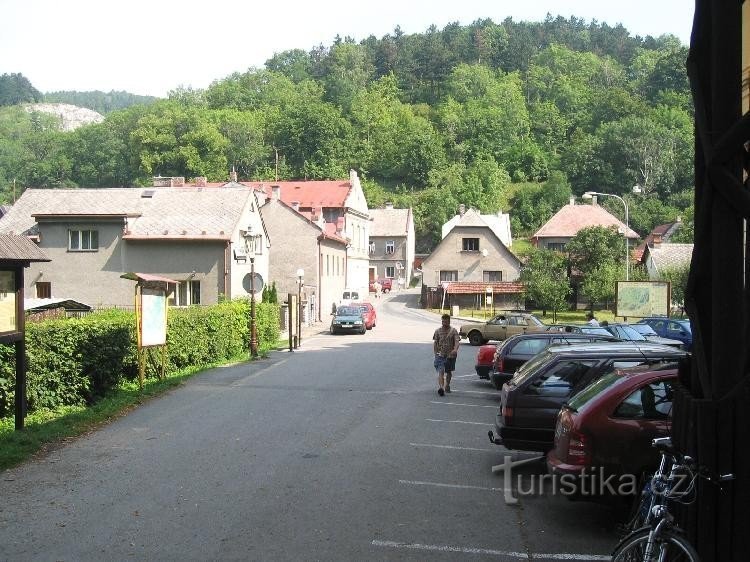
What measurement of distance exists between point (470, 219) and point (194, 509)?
5932cm

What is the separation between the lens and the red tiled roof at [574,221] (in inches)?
3216

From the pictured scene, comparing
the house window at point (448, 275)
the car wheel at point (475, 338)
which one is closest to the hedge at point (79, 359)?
the car wheel at point (475, 338)

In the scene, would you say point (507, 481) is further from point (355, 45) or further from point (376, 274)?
point (355, 45)

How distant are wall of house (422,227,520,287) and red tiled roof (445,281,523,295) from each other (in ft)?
7.29

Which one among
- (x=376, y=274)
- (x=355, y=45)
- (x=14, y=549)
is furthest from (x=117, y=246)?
(x=355, y=45)

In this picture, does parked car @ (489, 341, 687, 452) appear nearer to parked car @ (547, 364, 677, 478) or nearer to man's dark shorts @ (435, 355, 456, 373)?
parked car @ (547, 364, 677, 478)

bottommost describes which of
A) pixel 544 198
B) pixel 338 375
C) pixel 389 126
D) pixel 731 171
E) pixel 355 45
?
pixel 338 375

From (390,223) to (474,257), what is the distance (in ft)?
102

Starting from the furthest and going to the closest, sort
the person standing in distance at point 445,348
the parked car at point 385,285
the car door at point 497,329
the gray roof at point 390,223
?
the gray roof at point 390,223 < the parked car at point 385,285 < the car door at point 497,329 < the person standing in distance at point 445,348

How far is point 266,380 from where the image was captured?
22109 millimetres

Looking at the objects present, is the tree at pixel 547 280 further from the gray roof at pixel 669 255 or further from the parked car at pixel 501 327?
the parked car at pixel 501 327

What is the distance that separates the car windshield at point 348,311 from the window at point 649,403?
3520 cm

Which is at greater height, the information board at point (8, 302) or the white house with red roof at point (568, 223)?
the white house with red roof at point (568, 223)

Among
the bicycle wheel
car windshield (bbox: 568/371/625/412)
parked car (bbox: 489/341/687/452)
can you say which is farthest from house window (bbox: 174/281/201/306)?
the bicycle wheel
